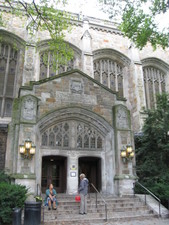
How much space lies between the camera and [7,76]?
19.2 meters

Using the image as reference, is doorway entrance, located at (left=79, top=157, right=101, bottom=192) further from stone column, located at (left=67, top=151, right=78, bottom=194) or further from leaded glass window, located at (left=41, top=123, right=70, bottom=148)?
leaded glass window, located at (left=41, top=123, right=70, bottom=148)

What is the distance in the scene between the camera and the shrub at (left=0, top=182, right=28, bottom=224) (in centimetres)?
728

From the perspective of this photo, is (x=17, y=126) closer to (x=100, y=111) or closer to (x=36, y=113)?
(x=36, y=113)

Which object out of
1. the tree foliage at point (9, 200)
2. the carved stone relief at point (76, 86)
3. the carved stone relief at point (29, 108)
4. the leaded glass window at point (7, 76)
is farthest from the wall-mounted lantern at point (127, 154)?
the leaded glass window at point (7, 76)

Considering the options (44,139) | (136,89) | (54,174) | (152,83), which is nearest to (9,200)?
(44,139)

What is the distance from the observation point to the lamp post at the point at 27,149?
9.92 meters

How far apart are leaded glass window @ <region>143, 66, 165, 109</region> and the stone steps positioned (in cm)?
1428

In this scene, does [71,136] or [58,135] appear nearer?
[58,135]

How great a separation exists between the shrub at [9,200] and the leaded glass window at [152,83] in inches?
687

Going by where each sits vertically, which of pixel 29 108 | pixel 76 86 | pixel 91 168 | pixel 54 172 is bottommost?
pixel 54 172

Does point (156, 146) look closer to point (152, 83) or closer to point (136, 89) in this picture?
point (136, 89)

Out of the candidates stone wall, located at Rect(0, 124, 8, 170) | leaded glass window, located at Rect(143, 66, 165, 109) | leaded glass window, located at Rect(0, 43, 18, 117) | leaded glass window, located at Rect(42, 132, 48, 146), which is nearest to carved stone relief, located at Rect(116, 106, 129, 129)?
leaded glass window, located at Rect(42, 132, 48, 146)

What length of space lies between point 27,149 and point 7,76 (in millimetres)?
11206

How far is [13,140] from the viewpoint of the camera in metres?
10.6
